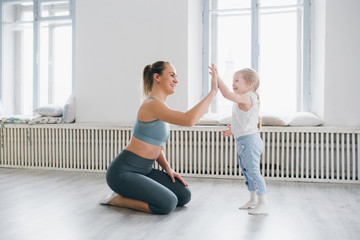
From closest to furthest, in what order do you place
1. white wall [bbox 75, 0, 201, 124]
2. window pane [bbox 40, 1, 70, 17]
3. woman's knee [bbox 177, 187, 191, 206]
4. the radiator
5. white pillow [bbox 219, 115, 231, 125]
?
woman's knee [bbox 177, 187, 191, 206]
the radiator
white pillow [bbox 219, 115, 231, 125]
white wall [bbox 75, 0, 201, 124]
window pane [bbox 40, 1, 70, 17]

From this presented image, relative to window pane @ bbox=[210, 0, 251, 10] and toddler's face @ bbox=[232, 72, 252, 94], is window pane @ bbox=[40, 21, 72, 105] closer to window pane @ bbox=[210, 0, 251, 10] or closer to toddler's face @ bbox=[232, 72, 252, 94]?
window pane @ bbox=[210, 0, 251, 10]

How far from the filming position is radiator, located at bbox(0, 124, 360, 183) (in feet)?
11.7

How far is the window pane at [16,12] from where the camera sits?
16.9 ft

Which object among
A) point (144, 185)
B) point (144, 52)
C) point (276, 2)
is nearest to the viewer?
Result: point (144, 185)

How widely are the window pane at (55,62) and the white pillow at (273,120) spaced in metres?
2.67

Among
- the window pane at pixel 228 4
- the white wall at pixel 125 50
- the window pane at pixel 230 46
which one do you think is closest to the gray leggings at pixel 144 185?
the white wall at pixel 125 50

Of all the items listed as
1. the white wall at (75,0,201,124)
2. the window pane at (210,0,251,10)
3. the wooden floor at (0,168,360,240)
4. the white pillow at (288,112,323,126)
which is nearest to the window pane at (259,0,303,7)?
the window pane at (210,0,251,10)

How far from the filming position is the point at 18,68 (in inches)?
206

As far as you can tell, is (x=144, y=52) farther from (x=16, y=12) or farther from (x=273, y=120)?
(x=16, y=12)

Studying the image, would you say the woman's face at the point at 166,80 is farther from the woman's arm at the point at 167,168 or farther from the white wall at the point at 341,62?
the white wall at the point at 341,62

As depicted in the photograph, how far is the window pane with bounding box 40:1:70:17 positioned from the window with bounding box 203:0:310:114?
75.6 inches

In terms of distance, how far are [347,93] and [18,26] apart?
14.4 feet

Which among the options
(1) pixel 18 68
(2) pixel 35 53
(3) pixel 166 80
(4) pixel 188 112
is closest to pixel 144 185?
(4) pixel 188 112

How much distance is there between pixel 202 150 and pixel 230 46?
1.41 meters
